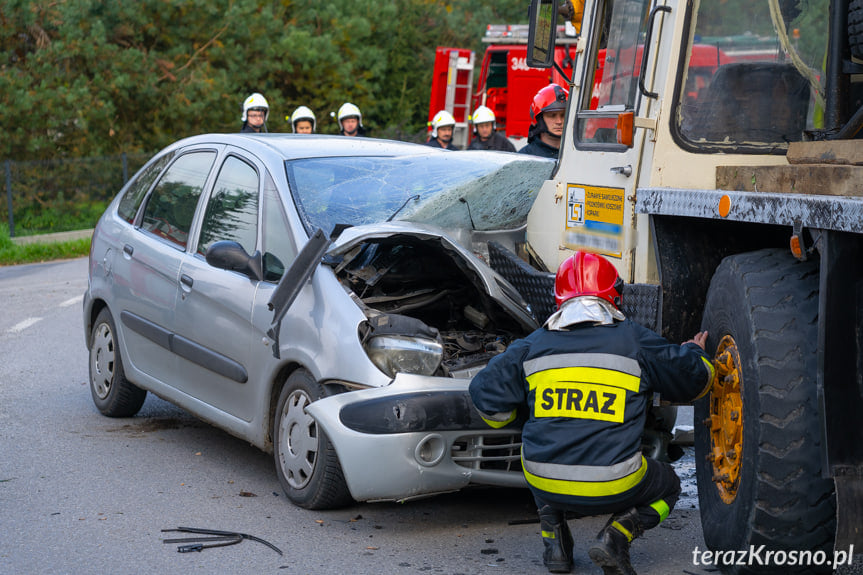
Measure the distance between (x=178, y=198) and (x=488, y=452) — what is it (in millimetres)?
2658

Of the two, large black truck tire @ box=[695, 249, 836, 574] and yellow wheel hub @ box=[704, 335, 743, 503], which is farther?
yellow wheel hub @ box=[704, 335, 743, 503]

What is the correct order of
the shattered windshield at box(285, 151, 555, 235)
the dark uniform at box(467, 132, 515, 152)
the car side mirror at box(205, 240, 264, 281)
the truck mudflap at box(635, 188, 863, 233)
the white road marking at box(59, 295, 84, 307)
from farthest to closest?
the dark uniform at box(467, 132, 515, 152), the white road marking at box(59, 295, 84, 307), the shattered windshield at box(285, 151, 555, 235), the car side mirror at box(205, 240, 264, 281), the truck mudflap at box(635, 188, 863, 233)

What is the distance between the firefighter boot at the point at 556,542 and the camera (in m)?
4.35

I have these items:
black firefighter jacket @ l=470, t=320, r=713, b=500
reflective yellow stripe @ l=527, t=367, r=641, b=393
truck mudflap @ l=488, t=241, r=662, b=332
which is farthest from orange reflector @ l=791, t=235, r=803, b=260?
truck mudflap @ l=488, t=241, r=662, b=332

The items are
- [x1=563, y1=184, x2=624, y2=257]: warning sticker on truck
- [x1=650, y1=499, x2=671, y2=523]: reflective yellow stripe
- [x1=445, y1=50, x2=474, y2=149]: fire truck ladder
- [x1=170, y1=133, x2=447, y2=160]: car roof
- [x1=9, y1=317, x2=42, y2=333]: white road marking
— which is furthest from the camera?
[x1=445, y1=50, x2=474, y2=149]: fire truck ladder

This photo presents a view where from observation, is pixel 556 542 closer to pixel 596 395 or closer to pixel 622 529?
pixel 622 529

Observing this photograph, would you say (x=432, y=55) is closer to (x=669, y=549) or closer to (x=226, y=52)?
(x=226, y=52)

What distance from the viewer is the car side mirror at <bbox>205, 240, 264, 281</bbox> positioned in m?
5.42

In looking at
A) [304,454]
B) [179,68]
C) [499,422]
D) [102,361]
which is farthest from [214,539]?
[179,68]

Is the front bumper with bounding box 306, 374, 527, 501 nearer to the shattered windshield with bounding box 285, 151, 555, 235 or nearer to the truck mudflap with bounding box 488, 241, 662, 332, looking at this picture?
the truck mudflap with bounding box 488, 241, 662, 332

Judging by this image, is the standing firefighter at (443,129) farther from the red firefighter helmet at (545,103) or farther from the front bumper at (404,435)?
the front bumper at (404,435)

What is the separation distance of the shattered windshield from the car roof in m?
0.08

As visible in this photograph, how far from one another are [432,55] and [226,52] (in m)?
10.8

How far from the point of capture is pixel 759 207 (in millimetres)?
3797
